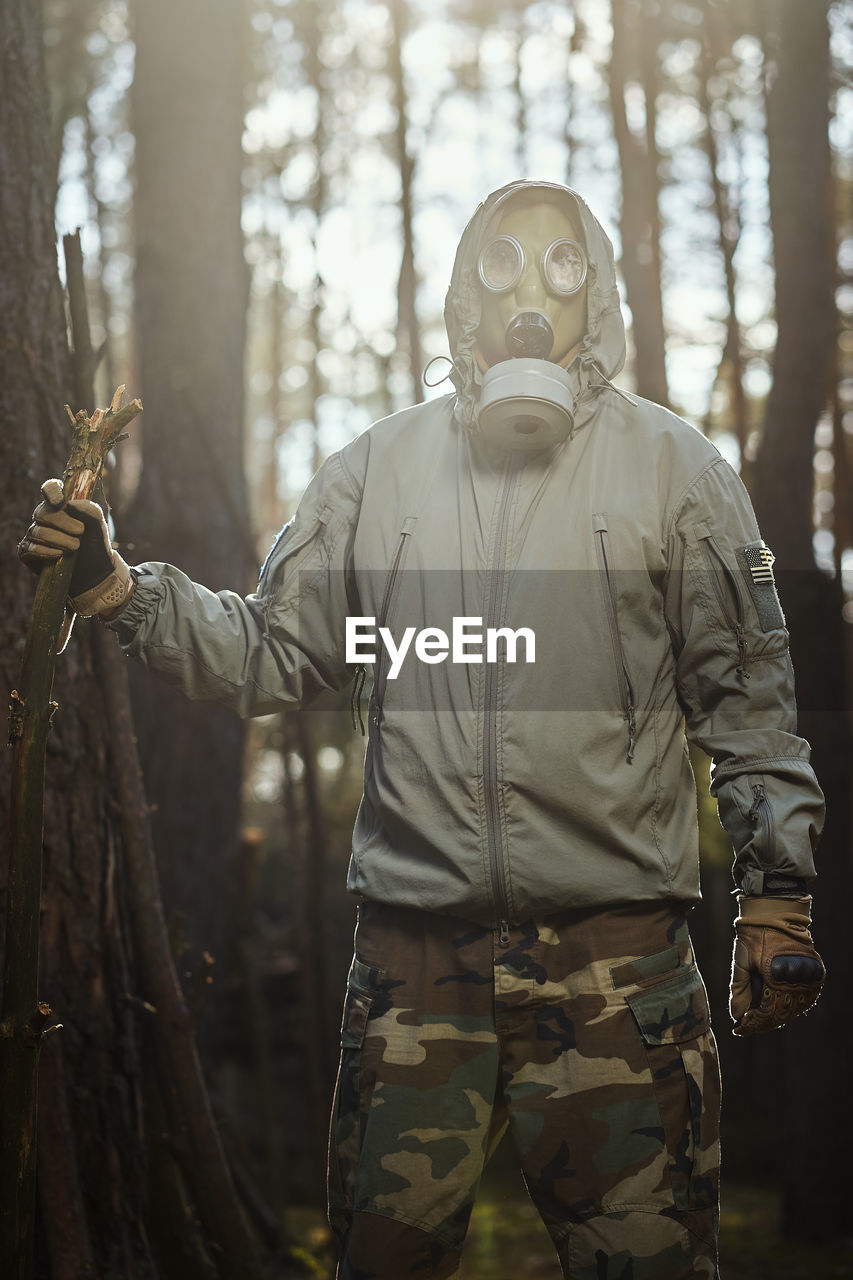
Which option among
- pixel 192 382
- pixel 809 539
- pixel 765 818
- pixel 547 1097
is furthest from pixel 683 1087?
pixel 809 539

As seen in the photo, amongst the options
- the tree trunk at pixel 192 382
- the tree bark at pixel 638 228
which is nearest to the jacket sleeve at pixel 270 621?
the tree trunk at pixel 192 382

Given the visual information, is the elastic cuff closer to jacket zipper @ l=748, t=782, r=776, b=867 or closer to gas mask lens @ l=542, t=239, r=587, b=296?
gas mask lens @ l=542, t=239, r=587, b=296

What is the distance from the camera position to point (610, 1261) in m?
2.24

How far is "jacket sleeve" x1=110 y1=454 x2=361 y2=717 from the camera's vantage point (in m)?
2.54

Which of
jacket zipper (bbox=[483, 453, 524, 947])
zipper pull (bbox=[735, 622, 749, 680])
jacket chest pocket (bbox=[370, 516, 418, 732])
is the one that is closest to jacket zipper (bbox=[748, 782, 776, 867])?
zipper pull (bbox=[735, 622, 749, 680])

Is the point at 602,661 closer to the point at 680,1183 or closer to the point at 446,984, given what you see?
the point at 446,984

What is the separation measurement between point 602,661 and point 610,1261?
3.81ft

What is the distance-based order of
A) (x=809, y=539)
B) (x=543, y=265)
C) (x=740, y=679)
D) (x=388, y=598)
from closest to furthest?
(x=740, y=679) < (x=388, y=598) < (x=543, y=265) < (x=809, y=539)

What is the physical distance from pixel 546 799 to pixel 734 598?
0.58 metres

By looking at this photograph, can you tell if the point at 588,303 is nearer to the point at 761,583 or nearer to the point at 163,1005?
the point at 761,583

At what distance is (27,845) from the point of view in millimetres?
2326

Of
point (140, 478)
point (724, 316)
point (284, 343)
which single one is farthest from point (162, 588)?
point (284, 343)

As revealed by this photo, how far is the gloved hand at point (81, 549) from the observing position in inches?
90.6

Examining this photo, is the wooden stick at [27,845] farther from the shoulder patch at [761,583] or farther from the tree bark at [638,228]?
the tree bark at [638,228]
